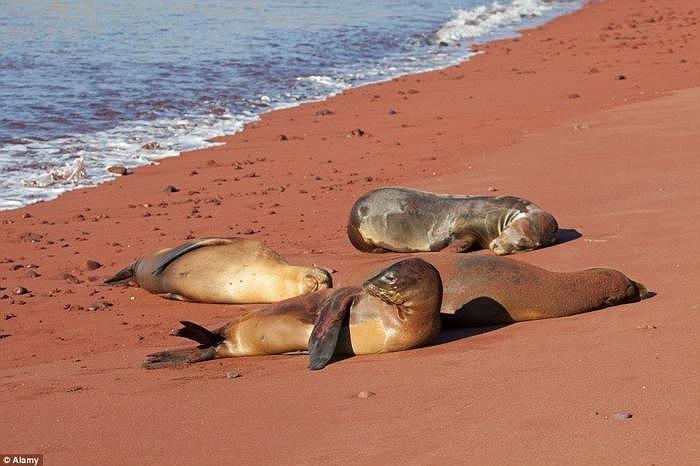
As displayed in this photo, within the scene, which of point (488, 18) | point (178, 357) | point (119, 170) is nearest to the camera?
point (178, 357)

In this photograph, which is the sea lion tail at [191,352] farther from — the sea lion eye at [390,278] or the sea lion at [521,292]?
the sea lion at [521,292]

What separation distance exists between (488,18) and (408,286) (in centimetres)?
2288


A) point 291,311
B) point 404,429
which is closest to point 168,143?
point 291,311

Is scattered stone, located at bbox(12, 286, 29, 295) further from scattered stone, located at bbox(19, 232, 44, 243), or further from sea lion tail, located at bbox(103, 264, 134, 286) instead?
scattered stone, located at bbox(19, 232, 44, 243)

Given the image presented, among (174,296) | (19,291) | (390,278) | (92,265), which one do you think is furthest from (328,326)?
(92,265)

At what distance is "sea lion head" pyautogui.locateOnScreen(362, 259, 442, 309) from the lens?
5.23m

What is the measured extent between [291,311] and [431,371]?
1.06 meters

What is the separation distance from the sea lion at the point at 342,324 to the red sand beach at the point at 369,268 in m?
0.10

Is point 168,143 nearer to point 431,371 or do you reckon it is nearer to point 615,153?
point 615,153

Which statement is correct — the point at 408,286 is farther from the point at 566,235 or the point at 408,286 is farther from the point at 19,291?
the point at 19,291

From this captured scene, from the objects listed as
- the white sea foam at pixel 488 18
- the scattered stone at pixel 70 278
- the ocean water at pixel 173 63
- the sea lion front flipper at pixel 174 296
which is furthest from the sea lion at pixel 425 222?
the white sea foam at pixel 488 18

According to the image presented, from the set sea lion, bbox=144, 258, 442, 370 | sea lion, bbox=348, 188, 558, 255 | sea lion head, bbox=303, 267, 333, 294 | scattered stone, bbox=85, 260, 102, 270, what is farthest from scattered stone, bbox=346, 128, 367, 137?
sea lion, bbox=144, 258, 442, 370

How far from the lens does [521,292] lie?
18.8ft

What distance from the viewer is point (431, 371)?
15.8 ft
